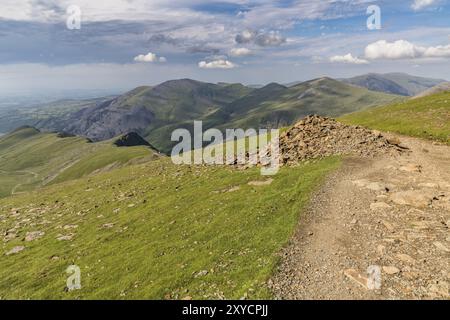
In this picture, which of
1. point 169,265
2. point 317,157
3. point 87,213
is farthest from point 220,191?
point 87,213

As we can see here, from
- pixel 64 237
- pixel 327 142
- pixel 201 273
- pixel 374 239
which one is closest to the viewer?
pixel 201 273

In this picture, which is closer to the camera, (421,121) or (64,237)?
(64,237)

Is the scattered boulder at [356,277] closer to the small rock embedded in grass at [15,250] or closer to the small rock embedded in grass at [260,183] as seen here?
the small rock embedded in grass at [260,183]

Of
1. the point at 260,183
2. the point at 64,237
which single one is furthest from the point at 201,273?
the point at 64,237

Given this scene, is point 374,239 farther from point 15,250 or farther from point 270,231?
point 15,250

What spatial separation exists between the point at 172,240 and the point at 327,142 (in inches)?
1142

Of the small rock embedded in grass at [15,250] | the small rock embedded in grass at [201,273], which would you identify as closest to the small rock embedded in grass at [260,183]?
the small rock embedded in grass at [201,273]

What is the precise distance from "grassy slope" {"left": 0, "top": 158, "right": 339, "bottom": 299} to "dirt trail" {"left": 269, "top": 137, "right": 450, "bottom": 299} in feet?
5.87

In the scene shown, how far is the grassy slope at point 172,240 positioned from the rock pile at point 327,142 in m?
4.24

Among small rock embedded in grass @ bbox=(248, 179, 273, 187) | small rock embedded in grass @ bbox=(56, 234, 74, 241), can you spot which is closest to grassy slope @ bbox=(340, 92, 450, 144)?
small rock embedded in grass @ bbox=(248, 179, 273, 187)

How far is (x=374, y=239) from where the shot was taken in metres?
23.7

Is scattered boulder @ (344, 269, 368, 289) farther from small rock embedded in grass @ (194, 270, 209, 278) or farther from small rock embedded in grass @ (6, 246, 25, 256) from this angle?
small rock embedded in grass @ (6, 246, 25, 256)
